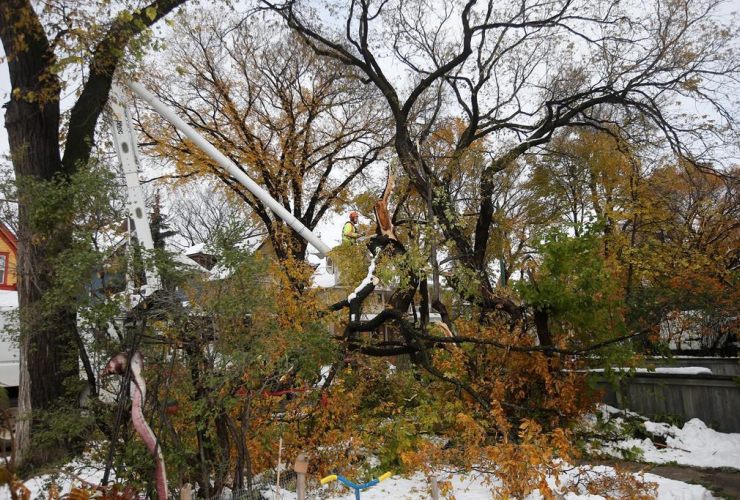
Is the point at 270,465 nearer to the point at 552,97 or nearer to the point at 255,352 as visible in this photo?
the point at 255,352

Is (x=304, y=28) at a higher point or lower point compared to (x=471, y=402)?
higher

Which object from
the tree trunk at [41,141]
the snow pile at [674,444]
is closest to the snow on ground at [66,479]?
the tree trunk at [41,141]

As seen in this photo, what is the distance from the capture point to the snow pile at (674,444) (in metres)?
7.71

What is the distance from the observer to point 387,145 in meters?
17.1

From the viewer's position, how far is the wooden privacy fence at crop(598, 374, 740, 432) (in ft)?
28.9

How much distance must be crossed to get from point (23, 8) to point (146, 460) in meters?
6.17

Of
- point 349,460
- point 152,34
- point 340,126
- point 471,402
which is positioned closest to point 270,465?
point 349,460

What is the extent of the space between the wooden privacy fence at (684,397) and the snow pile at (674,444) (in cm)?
42

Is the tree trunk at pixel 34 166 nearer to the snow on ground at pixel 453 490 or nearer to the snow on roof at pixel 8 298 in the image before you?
the snow on ground at pixel 453 490

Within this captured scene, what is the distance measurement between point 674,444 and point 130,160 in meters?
9.28

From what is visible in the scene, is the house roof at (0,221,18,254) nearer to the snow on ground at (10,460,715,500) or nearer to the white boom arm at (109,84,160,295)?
the white boom arm at (109,84,160,295)

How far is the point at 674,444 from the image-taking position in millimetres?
8336

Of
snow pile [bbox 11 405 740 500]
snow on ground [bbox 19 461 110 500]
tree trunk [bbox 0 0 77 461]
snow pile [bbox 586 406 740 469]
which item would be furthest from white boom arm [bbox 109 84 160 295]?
snow pile [bbox 586 406 740 469]

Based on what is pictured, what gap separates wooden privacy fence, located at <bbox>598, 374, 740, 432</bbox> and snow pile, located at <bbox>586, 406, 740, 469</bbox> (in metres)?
0.42
